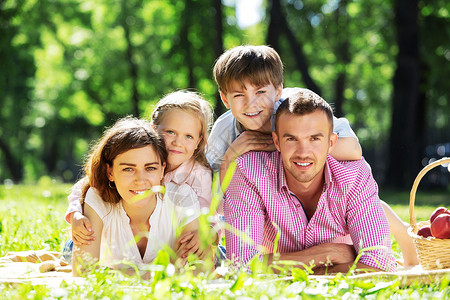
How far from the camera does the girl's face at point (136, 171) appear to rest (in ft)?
12.1

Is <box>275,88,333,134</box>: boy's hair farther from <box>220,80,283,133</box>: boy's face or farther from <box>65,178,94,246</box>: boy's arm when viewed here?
<box>65,178,94,246</box>: boy's arm

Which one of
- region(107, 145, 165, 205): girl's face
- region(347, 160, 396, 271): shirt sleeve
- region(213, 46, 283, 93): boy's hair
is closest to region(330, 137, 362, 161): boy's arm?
region(347, 160, 396, 271): shirt sleeve

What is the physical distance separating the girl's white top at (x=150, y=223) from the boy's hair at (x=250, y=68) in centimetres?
92

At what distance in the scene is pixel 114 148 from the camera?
3801mm

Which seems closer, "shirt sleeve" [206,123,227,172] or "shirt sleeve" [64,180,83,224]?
"shirt sleeve" [64,180,83,224]

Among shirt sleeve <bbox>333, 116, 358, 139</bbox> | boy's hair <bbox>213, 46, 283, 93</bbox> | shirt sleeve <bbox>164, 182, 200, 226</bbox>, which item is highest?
boy's hair <bbox>213, 46, 283, 93</bbox>

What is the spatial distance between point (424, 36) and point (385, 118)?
2462 centimetres

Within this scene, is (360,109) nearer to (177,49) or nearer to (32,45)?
(177,49)

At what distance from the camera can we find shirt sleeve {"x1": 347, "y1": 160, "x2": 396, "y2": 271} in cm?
365

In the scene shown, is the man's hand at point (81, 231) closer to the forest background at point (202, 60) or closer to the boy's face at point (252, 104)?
the boy's face at point (252, 104)

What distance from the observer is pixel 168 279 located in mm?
A: 2414

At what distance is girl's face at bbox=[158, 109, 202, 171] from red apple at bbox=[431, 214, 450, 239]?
1.74m

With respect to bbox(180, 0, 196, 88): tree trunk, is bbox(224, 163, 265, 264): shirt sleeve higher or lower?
lower

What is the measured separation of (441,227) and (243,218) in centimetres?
125
